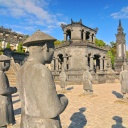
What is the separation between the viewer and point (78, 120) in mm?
7191

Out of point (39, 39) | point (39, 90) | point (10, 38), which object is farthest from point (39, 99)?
point (10, 38)

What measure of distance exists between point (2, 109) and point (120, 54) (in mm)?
37301

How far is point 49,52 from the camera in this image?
8.84 ft

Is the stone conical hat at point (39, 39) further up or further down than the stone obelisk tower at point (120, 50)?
further down

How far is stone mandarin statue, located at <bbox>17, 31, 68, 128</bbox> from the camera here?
241 cm

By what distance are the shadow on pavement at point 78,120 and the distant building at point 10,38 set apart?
4381 cm

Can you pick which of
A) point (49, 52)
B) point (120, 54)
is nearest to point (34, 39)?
point (49, 52)

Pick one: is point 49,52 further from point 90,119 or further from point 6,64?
point 90,119

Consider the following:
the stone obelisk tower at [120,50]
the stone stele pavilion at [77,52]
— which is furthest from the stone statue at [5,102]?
the stone obelisk tower at [120,50]

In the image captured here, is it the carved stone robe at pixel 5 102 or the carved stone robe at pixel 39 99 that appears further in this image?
the carved stone robe at pixel 5 102

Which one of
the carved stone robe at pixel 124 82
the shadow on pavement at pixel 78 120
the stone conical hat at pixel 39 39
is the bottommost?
the shadow on pavement at pixel 78 120

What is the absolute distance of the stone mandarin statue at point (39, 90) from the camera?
241 centimetres

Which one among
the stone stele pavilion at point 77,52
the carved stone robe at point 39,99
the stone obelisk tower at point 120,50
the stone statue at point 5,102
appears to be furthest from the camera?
the stone obelisk tower at point 120,50

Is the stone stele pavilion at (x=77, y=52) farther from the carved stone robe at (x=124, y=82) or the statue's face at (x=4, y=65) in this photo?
the statue's face at (x=4, y=65)
